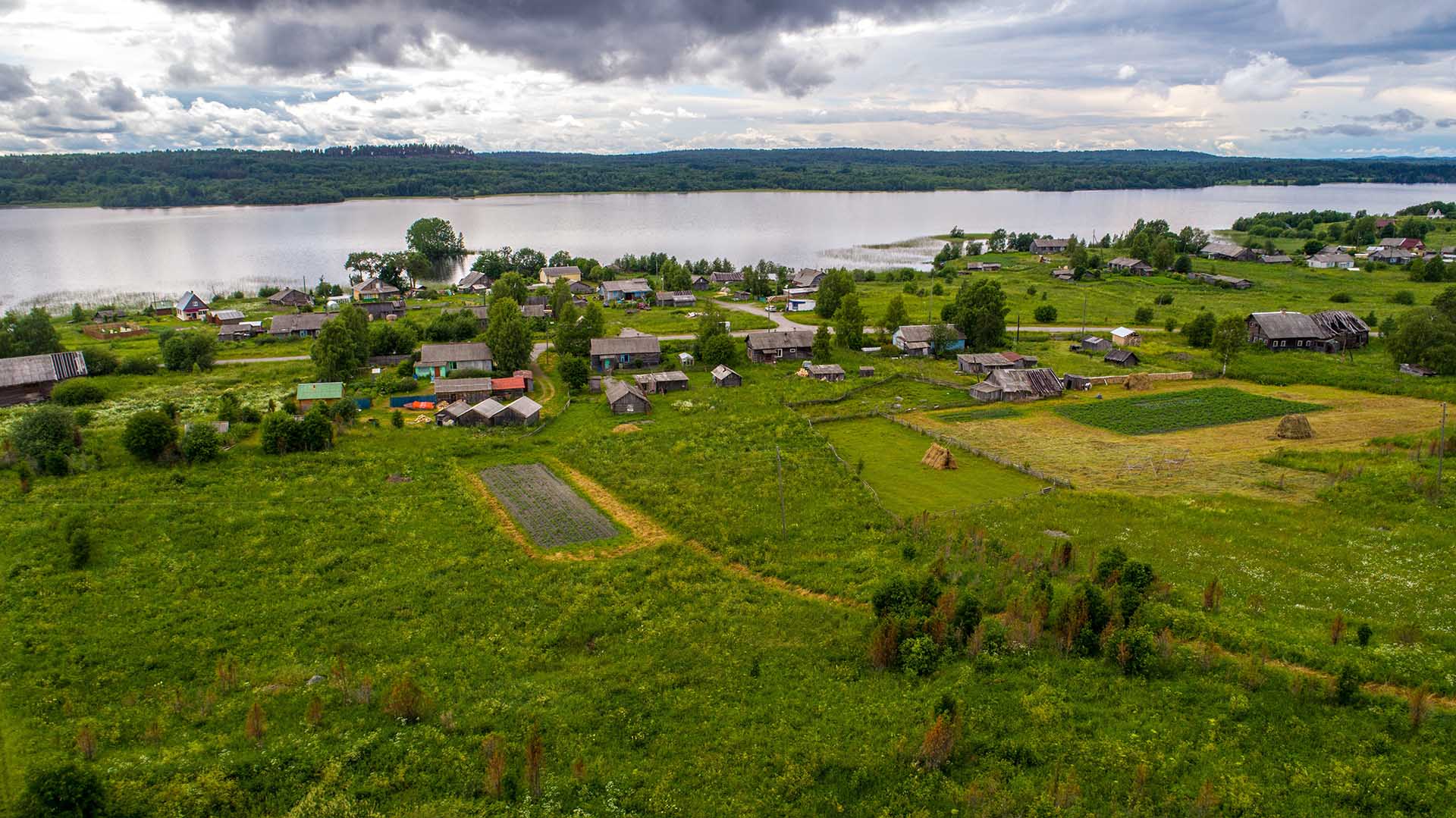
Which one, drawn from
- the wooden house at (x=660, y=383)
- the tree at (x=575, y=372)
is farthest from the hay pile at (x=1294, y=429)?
the tree at (x=575, y=372)

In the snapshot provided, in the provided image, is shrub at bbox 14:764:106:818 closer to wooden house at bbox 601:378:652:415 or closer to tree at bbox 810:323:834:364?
wooden house at bbox 601:378:652:415

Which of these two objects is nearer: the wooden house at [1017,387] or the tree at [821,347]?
the wooden house at [1017,387]

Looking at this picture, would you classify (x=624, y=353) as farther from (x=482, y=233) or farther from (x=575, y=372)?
(x=482, y=233)

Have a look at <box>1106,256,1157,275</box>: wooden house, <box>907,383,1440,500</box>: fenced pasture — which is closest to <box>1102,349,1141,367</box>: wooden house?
<box>907,383,1440,500</box>: fenced pasture

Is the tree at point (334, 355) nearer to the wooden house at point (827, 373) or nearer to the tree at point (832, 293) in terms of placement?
the wooden house at point (827, 373)

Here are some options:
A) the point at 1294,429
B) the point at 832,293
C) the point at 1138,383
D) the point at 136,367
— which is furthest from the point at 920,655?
the point at 832,293

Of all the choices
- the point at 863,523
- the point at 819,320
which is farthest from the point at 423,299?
the point at 863,523
